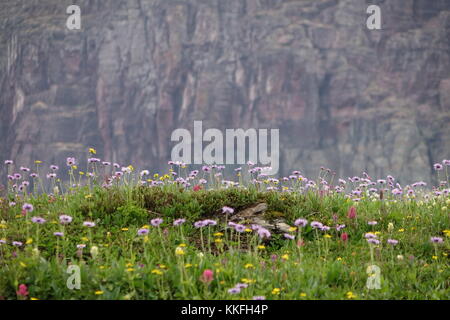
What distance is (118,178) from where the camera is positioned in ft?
32.4

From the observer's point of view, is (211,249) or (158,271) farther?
(211,249)

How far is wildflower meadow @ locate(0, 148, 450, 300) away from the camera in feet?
20.4

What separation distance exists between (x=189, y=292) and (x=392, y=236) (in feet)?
12.1

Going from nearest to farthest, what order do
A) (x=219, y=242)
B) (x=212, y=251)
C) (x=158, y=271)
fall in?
(x=158, y=271), (x=219, y=242), (x=212, y=251)

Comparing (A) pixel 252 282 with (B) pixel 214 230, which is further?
(B) pixel 214 230

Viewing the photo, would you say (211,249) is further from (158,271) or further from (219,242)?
(158,271)

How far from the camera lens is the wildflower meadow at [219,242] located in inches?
245

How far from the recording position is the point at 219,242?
717 centimetres

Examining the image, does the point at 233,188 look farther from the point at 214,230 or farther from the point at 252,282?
the point at 252,282

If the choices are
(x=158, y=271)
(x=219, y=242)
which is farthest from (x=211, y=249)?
(x=158, y=271)

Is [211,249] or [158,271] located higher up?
[158,271]

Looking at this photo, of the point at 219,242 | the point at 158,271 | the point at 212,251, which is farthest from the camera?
the point at 212,251
